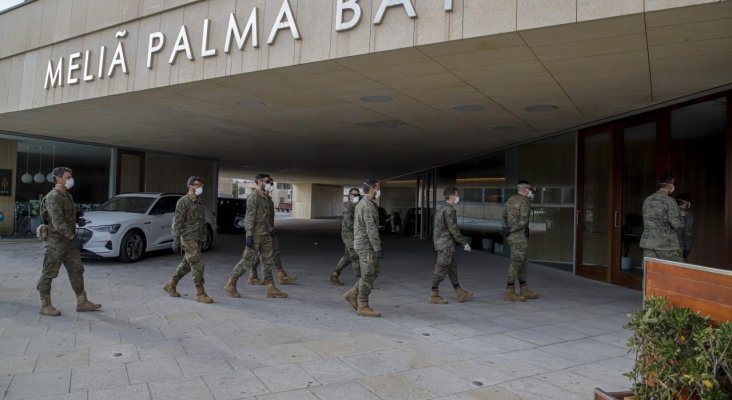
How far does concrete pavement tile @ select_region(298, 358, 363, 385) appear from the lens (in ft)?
12.8

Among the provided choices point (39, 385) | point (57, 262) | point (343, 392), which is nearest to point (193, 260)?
point (57, 262)

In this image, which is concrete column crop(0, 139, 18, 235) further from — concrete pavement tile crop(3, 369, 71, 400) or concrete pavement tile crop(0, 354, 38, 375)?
concrete pavement tile crop(3, 369, 71, 400)

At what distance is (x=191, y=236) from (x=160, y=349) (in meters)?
2.41

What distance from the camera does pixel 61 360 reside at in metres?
4.20

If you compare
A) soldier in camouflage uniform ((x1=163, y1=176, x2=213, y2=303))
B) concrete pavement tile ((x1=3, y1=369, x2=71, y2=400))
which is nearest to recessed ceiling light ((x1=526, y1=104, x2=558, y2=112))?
soldier in camouflage uniform ((x1=163, y1=176, x2=213, y2=303))

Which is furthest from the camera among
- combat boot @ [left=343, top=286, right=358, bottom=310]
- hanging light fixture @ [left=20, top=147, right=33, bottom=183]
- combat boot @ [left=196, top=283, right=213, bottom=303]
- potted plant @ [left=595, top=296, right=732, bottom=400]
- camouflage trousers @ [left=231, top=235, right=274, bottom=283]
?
hanging light fixture @ [left=20, top=147, right=33, bottom=183]

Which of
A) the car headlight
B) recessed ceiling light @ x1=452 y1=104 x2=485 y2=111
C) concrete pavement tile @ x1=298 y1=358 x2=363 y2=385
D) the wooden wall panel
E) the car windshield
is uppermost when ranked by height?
recessed ceiling light @ x1=452 y1=104 x2=485 y2=111

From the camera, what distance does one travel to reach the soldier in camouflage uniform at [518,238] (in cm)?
731

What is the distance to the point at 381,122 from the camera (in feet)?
32.4

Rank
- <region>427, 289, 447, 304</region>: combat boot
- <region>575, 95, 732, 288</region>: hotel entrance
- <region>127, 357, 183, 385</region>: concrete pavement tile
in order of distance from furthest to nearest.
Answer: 1. <region>575, 95, 732, 288</region>: hotel entrance
2. <region>427, 289, 447, 304</region>: combat boot
3. <region>127, 357, 183, 385</region>: concrete pavement tile

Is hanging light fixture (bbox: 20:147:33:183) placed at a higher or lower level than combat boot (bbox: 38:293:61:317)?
higher

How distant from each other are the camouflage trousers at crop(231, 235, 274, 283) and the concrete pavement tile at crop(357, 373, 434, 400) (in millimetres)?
3560

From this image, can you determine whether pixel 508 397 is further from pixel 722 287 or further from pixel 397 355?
pixel 722 287

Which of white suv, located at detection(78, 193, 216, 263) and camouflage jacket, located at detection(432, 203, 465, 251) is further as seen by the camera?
white suv, located at detection(78, 193, 216, 263)
